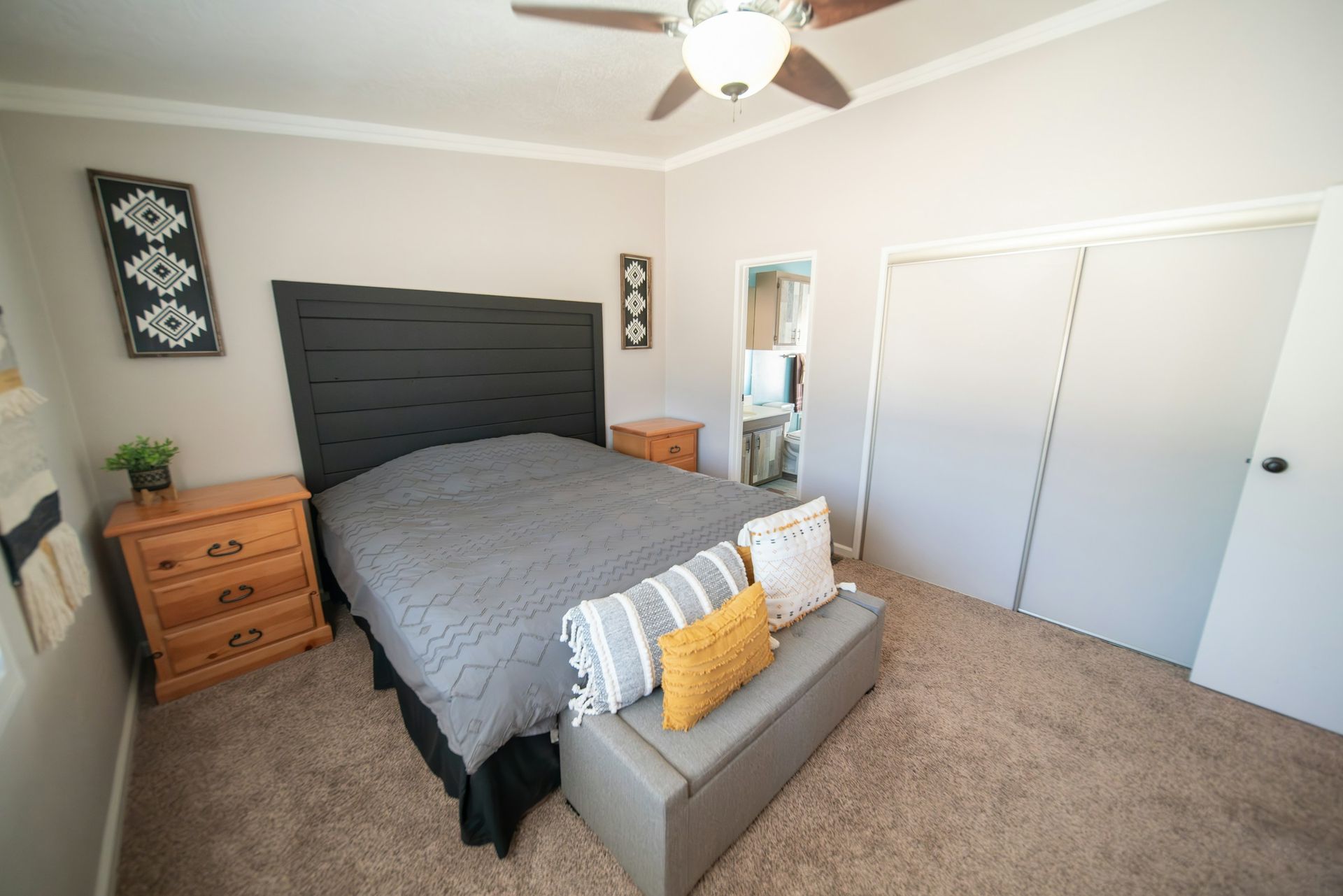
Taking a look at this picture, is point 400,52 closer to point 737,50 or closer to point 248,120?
point 248,120

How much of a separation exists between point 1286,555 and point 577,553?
2.57 meters

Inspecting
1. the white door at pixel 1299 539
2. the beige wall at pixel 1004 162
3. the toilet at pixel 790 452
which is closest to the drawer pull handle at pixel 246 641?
the beige wall at pixel 1004 162

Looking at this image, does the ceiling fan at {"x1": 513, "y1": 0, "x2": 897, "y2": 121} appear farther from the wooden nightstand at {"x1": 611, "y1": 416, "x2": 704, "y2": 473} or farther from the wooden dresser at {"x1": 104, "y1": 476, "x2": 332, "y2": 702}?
the wooden nightstand at {"x1": 611, "y1": 416, "x2": 704, "y2": 473}

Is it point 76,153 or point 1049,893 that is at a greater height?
point 76,153

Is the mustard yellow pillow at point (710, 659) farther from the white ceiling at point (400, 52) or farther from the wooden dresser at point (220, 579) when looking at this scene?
the white ceiling at point (400, 52)

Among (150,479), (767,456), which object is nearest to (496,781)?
(150,479)

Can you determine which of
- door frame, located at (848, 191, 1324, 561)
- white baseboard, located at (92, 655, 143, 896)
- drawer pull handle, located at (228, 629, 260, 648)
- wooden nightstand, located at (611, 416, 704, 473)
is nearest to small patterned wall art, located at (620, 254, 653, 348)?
wooden nightstand, located at (611, 416, 704, 473)

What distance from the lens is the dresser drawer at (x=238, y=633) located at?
1.94 meters

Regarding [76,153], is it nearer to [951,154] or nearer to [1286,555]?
[951,154]

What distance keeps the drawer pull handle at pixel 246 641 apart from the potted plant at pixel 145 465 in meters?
0.67

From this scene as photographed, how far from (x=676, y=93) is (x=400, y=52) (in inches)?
44.6

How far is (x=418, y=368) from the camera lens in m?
2.78

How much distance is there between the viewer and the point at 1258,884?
1.29m

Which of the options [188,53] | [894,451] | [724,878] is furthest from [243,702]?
[894,451]
